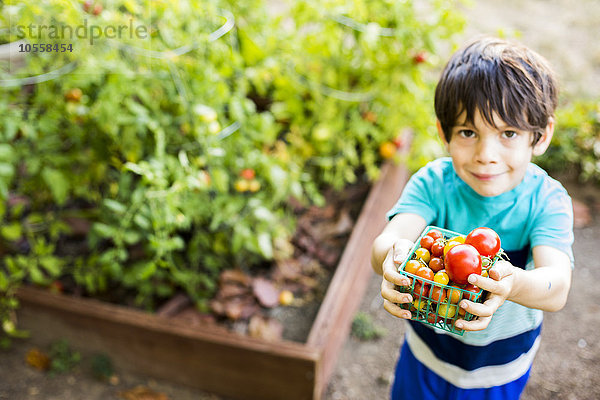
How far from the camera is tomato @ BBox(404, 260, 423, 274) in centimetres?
99

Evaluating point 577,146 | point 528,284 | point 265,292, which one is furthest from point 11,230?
point 577,146

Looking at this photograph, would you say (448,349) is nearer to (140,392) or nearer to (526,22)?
(140,392)

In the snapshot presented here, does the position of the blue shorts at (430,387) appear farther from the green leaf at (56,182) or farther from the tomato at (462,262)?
the green leaf at (56,182)

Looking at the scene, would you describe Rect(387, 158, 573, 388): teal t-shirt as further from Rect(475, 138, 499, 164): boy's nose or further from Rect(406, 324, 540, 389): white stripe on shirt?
Rect(475, 138, 499, 164): boy's nose

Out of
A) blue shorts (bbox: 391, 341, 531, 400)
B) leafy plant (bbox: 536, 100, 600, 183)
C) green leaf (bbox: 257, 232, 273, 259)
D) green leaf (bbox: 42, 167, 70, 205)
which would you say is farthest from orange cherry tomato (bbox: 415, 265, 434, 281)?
leafy plant (bbox: 536, 100, 600, 183)

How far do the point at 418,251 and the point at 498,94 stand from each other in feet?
1.23

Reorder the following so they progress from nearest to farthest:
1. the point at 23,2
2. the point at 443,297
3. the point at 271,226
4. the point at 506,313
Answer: the point at 443,297, the point at 506,313, the point at 23,2, the point at 271,226

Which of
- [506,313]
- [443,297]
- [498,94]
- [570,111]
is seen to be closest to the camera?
[443,297]

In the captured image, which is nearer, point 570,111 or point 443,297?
point 443,297

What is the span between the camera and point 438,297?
3.20 ft

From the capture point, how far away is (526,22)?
5059 millimetres

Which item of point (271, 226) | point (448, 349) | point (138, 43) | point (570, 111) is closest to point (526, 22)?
point (570, 111)

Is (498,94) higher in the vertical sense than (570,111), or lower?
higher

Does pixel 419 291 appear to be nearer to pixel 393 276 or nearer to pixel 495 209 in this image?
pixel 393 276
